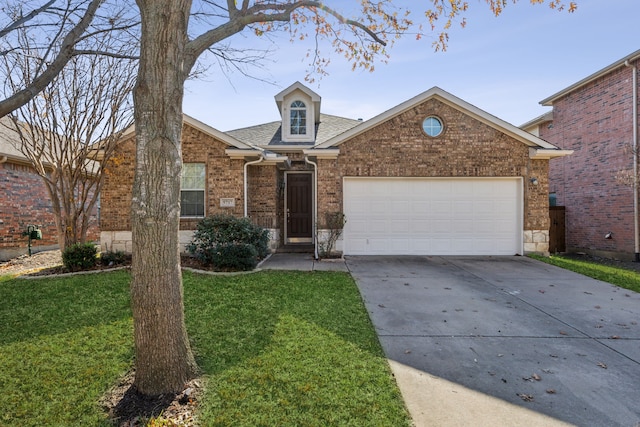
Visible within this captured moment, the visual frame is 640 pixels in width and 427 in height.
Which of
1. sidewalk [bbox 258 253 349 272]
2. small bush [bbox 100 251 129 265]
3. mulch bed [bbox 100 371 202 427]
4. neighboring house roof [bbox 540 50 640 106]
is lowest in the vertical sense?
mulch bed [bbox 100 371 202 427]

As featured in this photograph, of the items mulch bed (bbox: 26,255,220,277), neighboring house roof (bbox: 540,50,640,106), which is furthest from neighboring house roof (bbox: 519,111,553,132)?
mulch bed (bbox: 26,255,220,277)

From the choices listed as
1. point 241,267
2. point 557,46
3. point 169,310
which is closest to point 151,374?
point 169,310

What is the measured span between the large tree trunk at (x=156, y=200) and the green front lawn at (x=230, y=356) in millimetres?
532

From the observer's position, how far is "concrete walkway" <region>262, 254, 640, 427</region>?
9.28 feet

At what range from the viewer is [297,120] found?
40.9 ft

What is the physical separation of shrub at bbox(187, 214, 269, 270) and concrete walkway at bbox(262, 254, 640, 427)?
261cm

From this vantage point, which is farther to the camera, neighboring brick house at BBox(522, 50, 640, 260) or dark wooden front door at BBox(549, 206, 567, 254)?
dark wooden front door at BBox(549, 206, 567, 254)

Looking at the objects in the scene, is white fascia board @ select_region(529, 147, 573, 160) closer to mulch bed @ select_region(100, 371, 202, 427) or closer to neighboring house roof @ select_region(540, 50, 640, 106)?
neighboring house roof @ select_region(540, 50, 640, 106)

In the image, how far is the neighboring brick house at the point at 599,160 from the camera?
10805mm

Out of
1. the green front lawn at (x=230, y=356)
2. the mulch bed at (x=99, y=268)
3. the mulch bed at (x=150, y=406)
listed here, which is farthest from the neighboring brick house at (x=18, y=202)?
the mulch bed at (x=150, y=406)

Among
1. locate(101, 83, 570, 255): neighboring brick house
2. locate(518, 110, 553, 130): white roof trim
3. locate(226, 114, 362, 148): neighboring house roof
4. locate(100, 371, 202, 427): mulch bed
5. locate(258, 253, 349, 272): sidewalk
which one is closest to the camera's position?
locate(100, 371, 202, 427): mulch bed

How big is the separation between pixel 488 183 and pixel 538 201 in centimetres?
153

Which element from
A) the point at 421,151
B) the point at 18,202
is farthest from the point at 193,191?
the point at 421,151

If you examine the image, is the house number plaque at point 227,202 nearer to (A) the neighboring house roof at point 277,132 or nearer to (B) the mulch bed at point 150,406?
(A) the neighboring house roof at point 277,132
